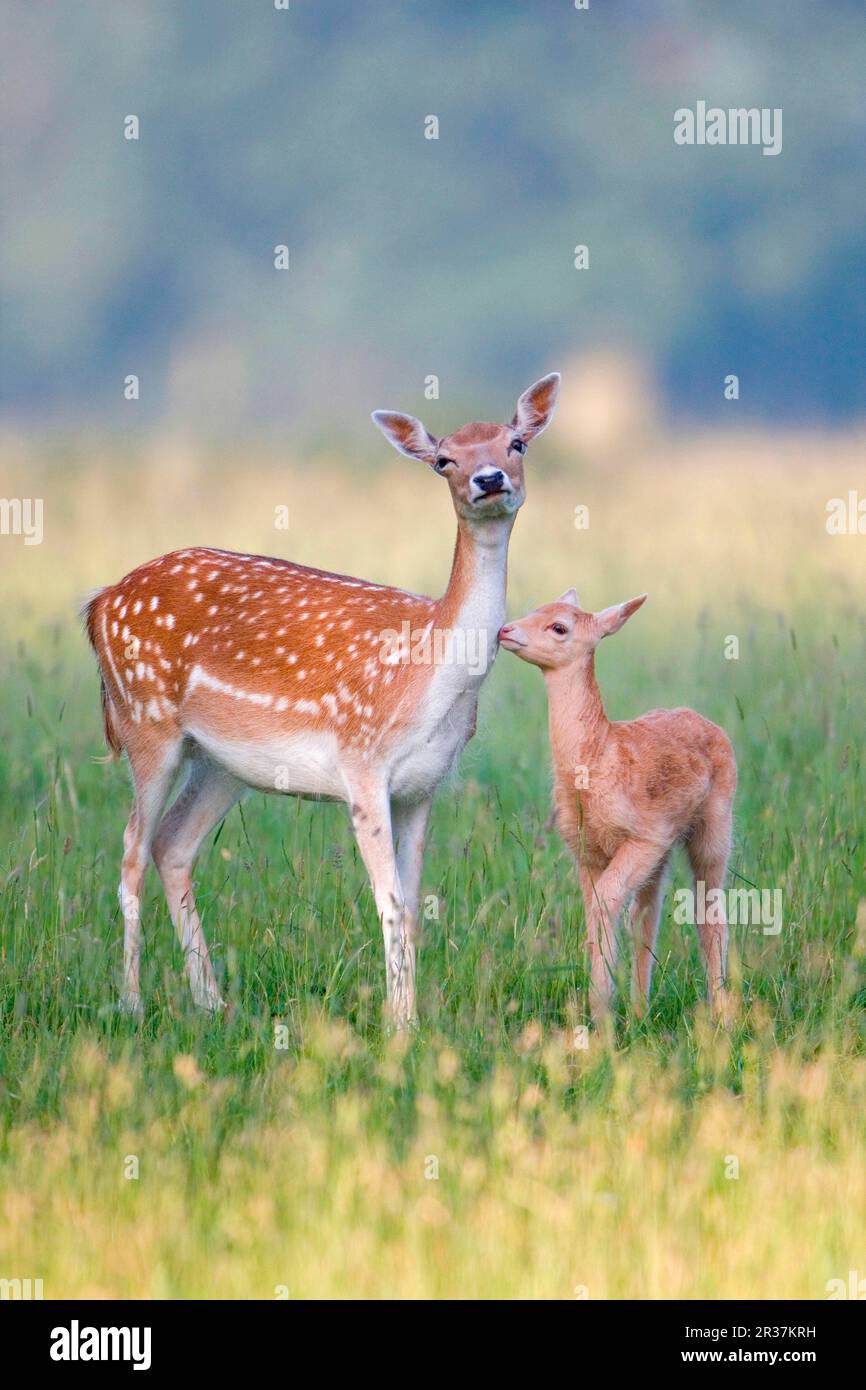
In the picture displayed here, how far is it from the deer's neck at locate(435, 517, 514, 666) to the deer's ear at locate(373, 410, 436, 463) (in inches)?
12.5

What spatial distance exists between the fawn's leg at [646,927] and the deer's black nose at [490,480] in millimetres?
1328

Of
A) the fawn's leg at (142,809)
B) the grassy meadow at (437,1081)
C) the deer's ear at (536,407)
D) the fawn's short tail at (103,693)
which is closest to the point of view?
the grassy meadow at (437,1081)

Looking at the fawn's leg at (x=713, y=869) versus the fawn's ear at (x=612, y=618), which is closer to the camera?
the fawn's ear at (x=612, y=618)

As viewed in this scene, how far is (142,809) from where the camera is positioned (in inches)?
268

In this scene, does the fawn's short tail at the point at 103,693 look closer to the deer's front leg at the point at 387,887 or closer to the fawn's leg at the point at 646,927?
the deer's front leg at the point at 387,887

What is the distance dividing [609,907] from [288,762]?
131cm

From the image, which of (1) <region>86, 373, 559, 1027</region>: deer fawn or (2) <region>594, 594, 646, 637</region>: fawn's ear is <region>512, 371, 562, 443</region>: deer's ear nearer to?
(1) <region>86, 373, 559, 1027</region>: deer fawn

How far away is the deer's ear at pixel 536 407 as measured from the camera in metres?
6.31

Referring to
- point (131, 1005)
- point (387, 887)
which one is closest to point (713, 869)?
point (387, 887)

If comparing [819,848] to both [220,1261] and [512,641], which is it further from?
[220,1261]

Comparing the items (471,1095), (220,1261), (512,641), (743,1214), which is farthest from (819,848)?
(220,1261)

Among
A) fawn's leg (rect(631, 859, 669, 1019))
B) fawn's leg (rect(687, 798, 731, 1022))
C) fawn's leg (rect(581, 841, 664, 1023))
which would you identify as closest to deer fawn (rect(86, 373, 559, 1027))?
fawn's leg (rect(581, 841, 664, 1023))

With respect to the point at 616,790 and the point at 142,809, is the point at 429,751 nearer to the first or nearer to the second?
the point at 616,790

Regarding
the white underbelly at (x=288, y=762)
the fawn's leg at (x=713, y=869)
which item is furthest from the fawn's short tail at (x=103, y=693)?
the fawn's leg at (x=713, y=869)
